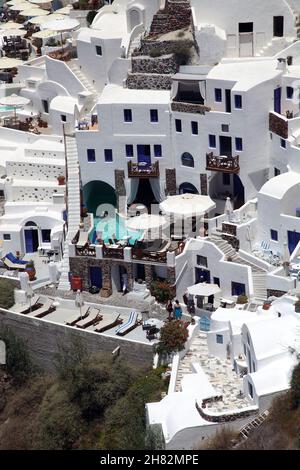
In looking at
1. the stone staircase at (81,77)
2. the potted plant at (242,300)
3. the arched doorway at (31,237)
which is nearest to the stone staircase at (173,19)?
the stone staircase at (81,77)

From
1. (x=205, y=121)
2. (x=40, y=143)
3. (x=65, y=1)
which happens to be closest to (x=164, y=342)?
(x=205, y=121)

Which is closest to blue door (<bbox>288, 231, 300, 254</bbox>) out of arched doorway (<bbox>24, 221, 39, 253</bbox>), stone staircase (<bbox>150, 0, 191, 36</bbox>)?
arched doorway (<bbox>24, 221, 39, 253</bbox>)

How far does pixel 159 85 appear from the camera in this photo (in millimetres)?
74688

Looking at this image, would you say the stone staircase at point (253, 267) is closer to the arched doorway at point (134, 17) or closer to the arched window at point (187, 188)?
the arched window at point (187, 188)

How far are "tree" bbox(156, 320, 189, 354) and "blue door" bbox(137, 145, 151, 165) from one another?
50.4 ft

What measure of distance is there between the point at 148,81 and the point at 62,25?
48.5ft

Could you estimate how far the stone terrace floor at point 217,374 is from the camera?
5653 cm

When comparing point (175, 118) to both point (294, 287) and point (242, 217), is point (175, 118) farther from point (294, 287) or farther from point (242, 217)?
point (294, 287)

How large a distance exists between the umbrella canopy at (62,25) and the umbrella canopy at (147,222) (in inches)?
918

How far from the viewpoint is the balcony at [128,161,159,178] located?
7375cm

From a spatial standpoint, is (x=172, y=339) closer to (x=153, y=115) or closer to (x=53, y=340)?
(x=53, y=340)

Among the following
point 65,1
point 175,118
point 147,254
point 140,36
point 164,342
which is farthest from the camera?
point 65,1

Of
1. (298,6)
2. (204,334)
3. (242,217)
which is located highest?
(298,6)

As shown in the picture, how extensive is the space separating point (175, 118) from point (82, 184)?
25.0 ft
